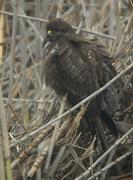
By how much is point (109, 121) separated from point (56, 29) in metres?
0.56

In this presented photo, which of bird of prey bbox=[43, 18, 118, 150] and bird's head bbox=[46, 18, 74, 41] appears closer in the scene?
bird of prey bbox=[43, 18, 118, 150]

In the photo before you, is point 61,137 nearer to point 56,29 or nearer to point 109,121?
point 109,121

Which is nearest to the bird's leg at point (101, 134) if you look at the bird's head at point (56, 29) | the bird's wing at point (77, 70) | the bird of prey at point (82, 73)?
the bird of prey at point (82, 73)

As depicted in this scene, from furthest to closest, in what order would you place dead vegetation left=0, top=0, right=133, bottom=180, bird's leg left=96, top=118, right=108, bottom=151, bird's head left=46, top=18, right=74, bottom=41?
bird's head left=46, top=18, right=74, bottom=41 → bird's leg left=96, top=118, right=108, bottom=151 → dead vegetation left=0, top=0, right=133, bottom=180

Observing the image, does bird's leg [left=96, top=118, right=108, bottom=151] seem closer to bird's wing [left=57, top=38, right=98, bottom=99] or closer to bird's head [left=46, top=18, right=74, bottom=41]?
bird's wing [left=57, top=38, right=98, bottom=99]

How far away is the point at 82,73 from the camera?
3057 mm

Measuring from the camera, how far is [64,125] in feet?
10.1

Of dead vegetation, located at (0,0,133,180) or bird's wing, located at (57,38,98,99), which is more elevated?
bird's wing, located at (57,38,98,99)

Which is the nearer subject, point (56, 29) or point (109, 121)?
point (109, 121)

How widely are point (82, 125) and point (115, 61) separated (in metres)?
0.40

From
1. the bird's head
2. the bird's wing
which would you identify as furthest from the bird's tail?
the bird's head

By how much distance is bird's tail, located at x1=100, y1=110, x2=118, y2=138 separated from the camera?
3050 millimetres

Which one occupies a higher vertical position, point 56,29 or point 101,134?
point 56,29

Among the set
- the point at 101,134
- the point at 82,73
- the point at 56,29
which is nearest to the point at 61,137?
the point at 101,134
